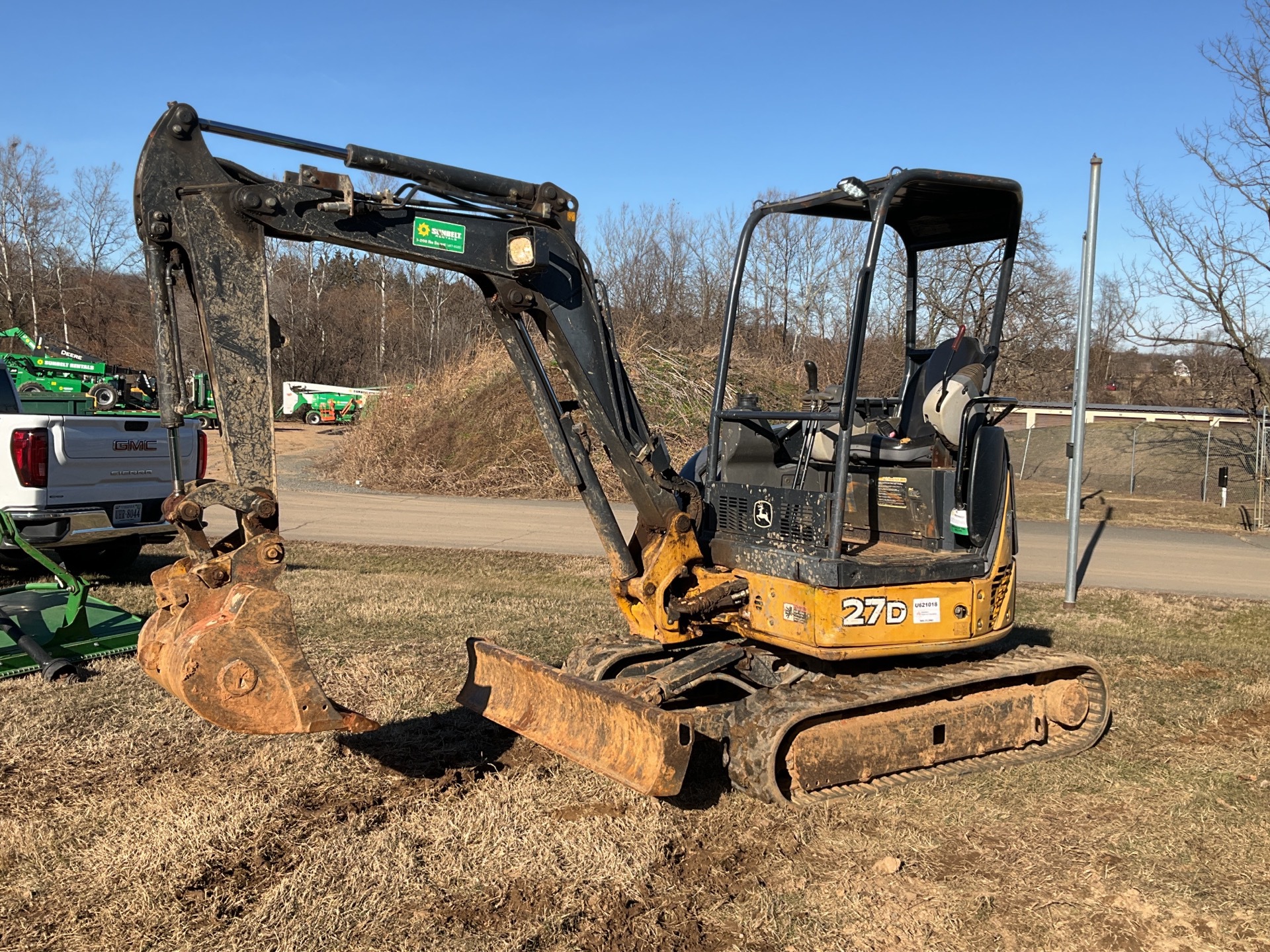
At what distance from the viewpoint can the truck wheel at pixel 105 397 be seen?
43.3 feet

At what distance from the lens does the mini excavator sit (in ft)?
14.2

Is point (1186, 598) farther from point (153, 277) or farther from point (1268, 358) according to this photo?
point (1268, 358)

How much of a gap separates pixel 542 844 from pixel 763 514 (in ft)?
6.72

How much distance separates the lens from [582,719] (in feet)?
17.6

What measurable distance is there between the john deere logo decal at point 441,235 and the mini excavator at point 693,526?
0.01 m

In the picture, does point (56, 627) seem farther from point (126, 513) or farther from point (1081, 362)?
point (1081, 362)

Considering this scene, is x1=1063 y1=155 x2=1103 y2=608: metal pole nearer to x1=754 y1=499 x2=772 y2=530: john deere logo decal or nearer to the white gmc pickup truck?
x1=754 y1=499 x2=772 y2=530: john deere logo decal

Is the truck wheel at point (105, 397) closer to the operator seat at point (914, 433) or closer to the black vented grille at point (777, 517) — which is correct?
the black vented grille at point (777, 517)

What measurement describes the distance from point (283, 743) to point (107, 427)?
206 inches

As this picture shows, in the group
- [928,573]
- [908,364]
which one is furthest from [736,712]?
[908,364]

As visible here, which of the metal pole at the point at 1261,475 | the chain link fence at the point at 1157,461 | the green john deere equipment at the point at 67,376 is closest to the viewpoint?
the green john deere equipment at the point at 67,376

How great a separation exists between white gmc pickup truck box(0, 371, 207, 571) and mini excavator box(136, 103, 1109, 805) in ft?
16.6

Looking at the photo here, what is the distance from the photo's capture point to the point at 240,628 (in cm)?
410

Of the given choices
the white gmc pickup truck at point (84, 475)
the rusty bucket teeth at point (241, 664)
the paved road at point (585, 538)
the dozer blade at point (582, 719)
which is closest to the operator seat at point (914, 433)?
the dozer blade at point (582, 719)
